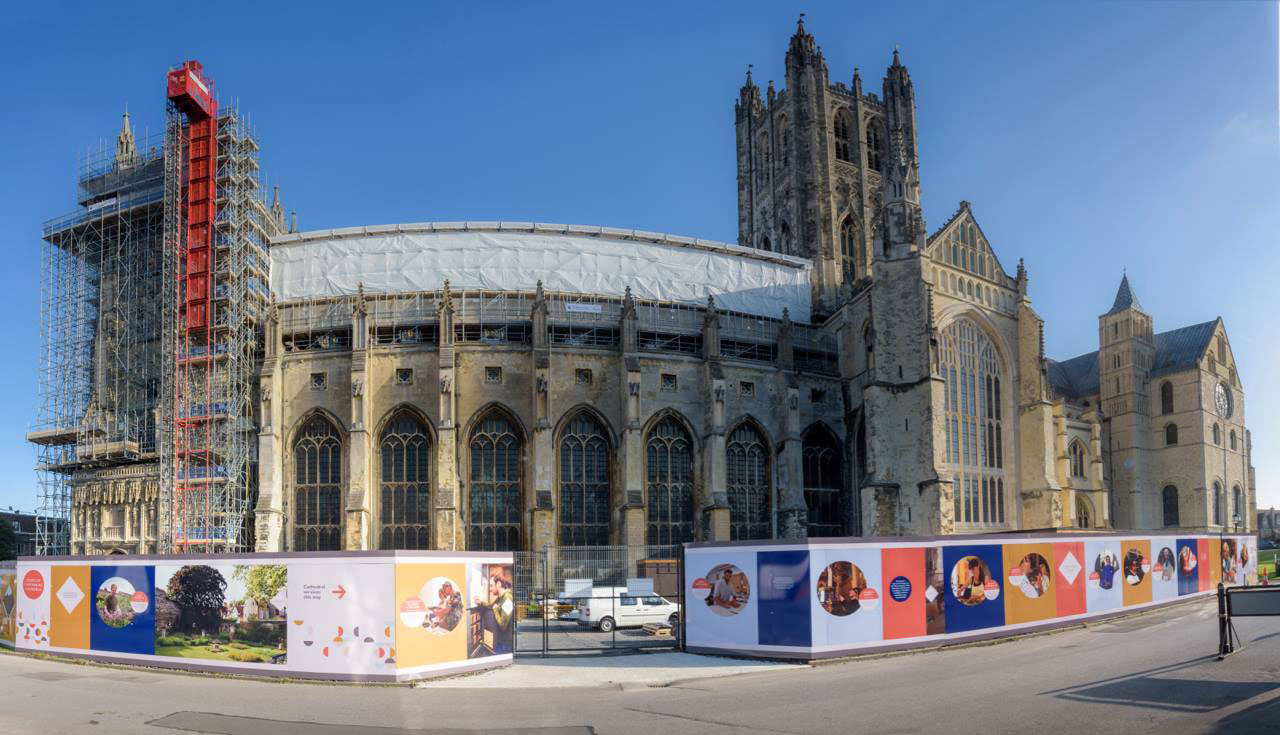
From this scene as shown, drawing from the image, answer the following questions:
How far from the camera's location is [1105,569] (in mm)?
24969

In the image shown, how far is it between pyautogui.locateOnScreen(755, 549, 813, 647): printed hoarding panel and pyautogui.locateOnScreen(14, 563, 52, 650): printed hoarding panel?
49.8 ft

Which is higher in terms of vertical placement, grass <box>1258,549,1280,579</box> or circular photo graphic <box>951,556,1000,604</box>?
circular photo graphic <box>951,556,1000,604</box>

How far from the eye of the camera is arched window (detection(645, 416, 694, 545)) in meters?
38.5

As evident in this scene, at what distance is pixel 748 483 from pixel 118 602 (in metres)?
25.4

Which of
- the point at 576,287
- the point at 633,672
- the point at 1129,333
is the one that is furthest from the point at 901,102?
the point at 633,672

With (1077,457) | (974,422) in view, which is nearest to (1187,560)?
(974,422)

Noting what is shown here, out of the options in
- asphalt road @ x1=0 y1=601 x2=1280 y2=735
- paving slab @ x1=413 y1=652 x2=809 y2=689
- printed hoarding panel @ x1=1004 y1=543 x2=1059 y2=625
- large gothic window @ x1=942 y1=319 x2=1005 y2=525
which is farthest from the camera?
large gothic window @ x1=942 y1=319 x2=1005 y2=525

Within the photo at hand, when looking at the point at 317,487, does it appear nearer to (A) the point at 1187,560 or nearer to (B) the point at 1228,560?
(A) the point at 1187,560

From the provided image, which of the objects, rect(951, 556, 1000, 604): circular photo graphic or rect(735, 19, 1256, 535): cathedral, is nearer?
rect(951, 556, 1000, 604): circular photo graphic

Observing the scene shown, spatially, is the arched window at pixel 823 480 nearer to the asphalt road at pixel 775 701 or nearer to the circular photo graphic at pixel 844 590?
the circular photo graphic at pixel 844 590

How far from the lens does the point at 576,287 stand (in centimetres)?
4522

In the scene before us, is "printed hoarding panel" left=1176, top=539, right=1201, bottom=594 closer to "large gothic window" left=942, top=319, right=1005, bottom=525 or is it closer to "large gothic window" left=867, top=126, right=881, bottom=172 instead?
"large gothic window" left=942, top=319, right=1005, bottom=525

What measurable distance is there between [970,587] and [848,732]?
997 centimetres

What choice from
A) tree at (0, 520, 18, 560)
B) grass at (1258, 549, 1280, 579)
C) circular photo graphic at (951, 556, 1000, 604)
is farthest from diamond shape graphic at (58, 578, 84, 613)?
tree at (0, 520, 18, 560)
